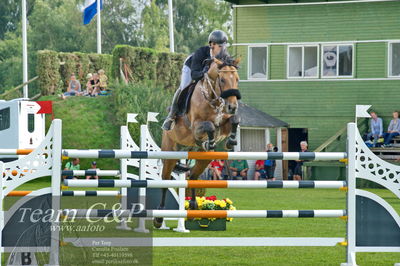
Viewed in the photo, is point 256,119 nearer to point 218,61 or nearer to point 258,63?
point 258,63

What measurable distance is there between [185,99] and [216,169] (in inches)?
657

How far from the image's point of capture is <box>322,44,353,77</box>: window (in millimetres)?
30625

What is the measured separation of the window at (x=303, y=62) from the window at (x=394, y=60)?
266cm

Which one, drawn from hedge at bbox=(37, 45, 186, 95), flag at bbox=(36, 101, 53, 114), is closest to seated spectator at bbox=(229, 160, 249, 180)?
flag at bbox=(36, 101, 53, 114)

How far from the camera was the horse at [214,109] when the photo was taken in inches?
337

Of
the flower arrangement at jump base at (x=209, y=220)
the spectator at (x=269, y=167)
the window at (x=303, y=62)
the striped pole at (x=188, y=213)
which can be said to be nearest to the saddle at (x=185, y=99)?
the striped pole at (x=188, y=213)

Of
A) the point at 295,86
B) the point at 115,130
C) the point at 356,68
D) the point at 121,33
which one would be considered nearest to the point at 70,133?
the point at 115,130

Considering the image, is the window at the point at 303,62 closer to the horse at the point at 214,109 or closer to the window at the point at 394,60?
the window at the point at 394,60

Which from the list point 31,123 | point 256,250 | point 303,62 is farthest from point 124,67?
point 256,250

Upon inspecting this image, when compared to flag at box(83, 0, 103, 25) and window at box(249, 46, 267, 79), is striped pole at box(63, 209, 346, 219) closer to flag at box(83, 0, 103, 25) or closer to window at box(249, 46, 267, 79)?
window at box(249, 46, 267, 79)

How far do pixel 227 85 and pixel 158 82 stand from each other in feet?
84.3

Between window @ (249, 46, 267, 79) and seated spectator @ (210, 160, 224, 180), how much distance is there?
558 centimetres

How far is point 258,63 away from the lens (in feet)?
A: 105

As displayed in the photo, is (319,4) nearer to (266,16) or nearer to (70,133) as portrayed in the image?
(266,16)
